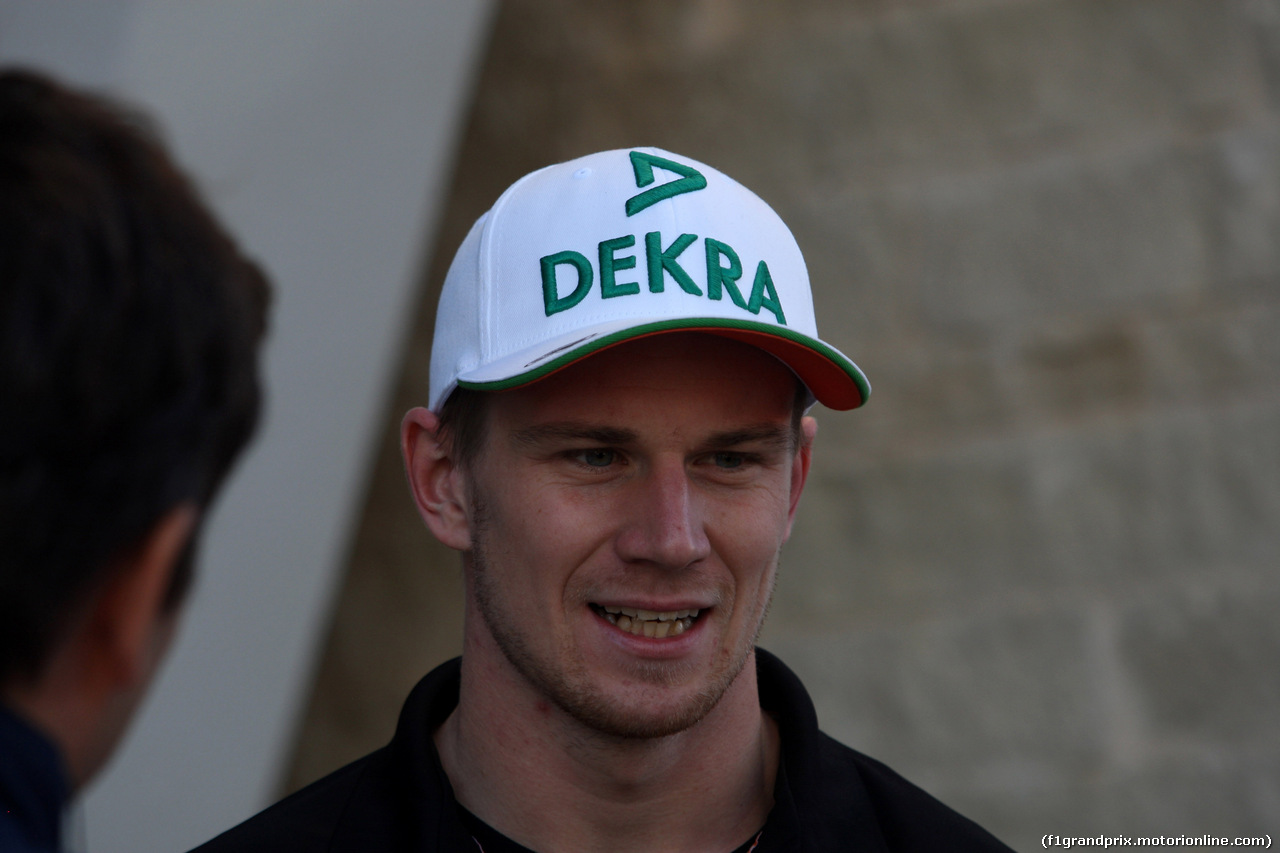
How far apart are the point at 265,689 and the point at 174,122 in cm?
116

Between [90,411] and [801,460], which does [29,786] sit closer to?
[90,411]

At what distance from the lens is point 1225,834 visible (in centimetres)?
276

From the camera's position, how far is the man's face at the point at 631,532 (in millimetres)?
1533

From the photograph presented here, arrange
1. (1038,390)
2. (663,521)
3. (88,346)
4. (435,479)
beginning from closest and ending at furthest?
(88,346) → (663,521) → (435,479) → (1038,390)

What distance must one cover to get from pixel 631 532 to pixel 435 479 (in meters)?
0.35

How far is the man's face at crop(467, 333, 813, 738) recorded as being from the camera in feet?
5.03

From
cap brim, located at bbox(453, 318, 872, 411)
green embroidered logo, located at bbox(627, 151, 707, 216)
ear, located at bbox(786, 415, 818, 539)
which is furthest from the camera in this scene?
ear, located at bbox(786, 415, 818, 539)

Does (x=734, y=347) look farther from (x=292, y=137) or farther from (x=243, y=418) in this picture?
(x=292, y=137)

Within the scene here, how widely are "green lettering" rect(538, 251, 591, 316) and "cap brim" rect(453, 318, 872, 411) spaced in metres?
0.05

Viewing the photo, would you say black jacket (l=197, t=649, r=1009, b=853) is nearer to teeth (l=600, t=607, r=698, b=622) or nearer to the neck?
the neck

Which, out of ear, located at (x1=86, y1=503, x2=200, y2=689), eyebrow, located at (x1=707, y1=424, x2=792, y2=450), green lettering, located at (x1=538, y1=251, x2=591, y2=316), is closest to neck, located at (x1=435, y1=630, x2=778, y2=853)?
eyebrow, located at (x1=707, y1=424, x2=792, y2=450)

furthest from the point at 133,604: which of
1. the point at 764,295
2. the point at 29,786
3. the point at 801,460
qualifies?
the point at 801,460

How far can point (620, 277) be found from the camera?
1538 millimetres

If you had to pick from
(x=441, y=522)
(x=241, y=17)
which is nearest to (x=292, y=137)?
(x=241, y=17)
